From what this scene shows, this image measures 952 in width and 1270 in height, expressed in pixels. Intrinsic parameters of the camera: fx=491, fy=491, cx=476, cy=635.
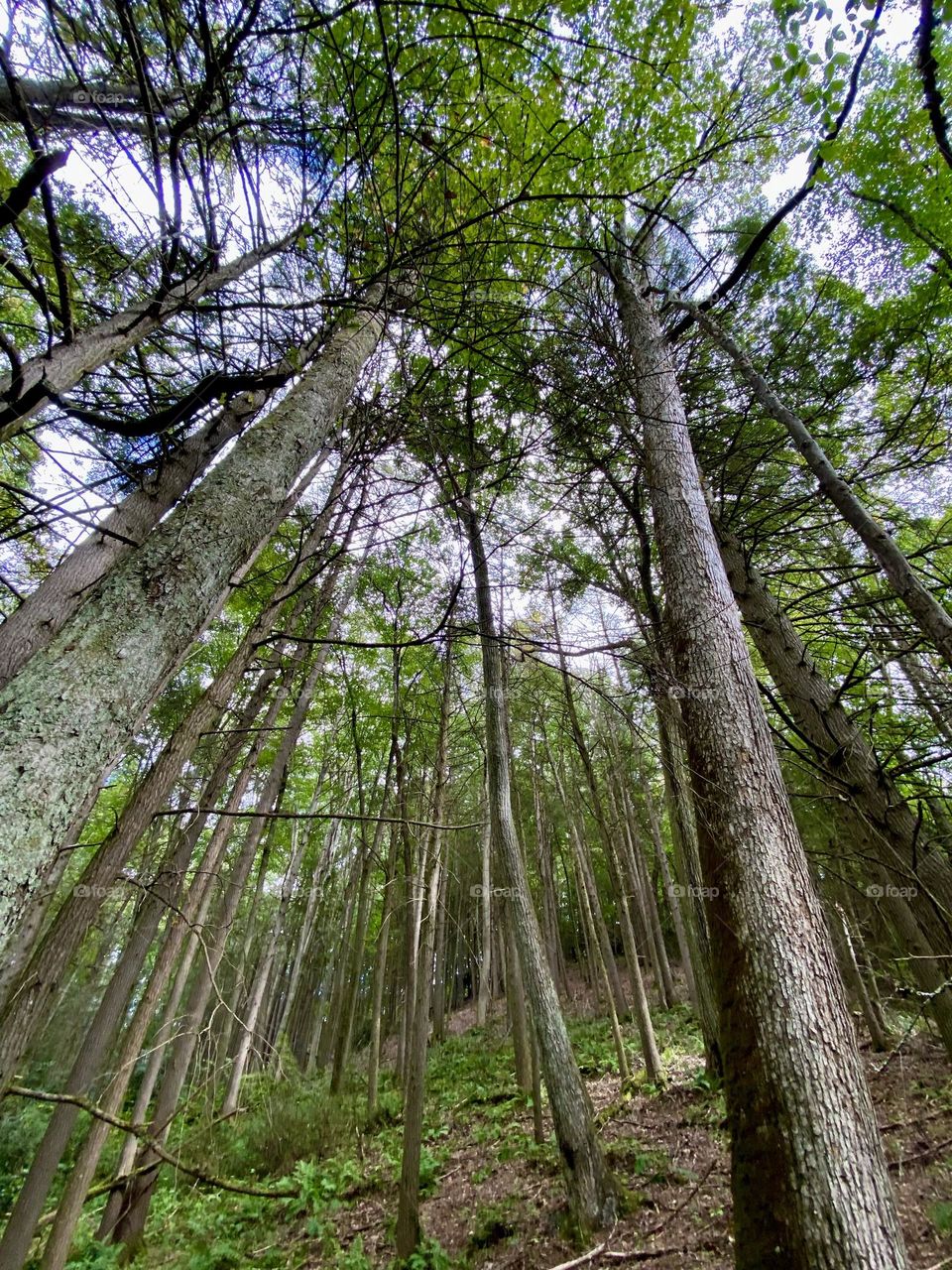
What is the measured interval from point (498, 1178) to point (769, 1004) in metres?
5.84

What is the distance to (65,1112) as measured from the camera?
14.5ft

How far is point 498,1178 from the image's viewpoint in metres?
5.34

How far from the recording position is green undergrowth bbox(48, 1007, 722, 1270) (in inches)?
176

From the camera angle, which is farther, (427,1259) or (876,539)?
(427,1259)

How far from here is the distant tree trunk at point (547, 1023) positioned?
390cm

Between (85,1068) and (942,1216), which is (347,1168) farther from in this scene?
(942,1216)

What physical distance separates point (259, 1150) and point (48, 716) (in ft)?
32.3

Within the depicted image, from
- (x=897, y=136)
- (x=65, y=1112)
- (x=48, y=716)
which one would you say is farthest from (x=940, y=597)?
(x=65, y=1112)

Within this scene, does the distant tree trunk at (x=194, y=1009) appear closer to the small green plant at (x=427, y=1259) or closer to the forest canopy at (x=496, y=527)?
the forest canopy at (x=496, y=527)

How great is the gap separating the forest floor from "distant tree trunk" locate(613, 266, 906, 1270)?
1.09 metres

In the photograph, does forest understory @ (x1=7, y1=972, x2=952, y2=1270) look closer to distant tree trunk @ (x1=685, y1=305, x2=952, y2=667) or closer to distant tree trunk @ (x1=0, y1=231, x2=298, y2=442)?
distant tree trunk @ (x1=685, y1=305, x2=952, y2=667)

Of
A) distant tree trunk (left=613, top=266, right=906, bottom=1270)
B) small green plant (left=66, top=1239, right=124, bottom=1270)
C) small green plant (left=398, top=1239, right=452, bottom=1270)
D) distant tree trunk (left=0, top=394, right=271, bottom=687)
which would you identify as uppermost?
distant tree trunk (left=0, top=394, right=271, bottom=687)

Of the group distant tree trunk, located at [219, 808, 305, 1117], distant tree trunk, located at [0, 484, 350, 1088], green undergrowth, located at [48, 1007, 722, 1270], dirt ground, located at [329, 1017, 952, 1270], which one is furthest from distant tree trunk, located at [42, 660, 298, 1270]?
dirt ground, located at [329, 1017, 952, 1270]

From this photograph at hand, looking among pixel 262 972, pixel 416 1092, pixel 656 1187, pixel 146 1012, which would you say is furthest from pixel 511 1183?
pixel 262 972
